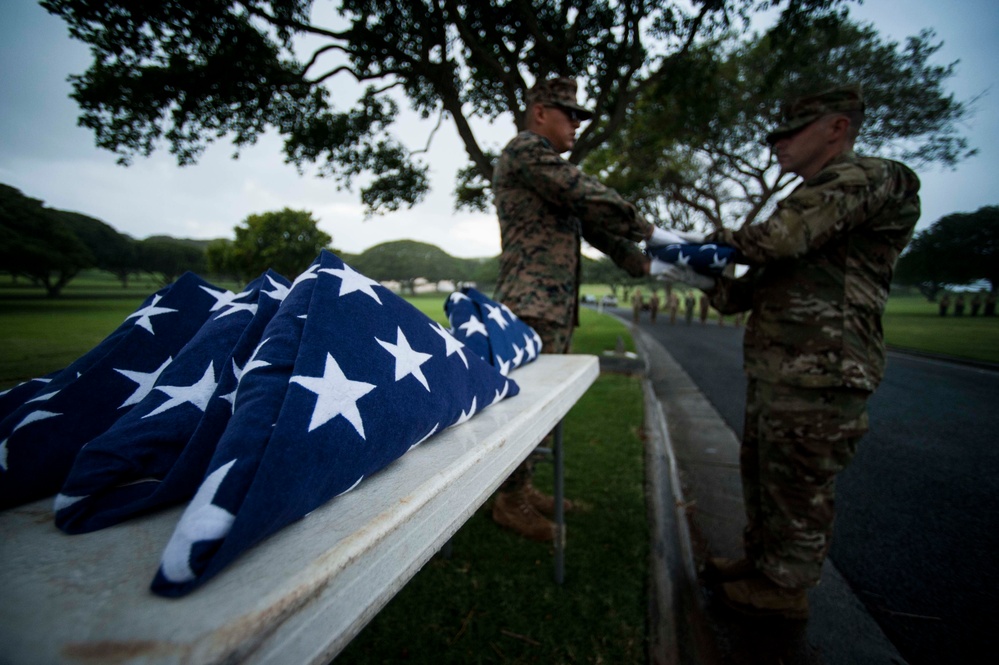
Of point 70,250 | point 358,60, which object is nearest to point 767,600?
point 70,250

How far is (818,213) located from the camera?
147cm

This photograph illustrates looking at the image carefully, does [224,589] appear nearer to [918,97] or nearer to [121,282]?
[121,282]

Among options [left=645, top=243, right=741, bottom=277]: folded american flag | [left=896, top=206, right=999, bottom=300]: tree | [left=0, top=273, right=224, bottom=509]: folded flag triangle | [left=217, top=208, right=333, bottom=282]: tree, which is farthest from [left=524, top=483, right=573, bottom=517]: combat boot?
[left=217, top=208, right=333, bottom=282]: tree

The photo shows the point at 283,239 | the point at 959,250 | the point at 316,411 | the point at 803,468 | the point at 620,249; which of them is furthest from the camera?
the point at 283,239

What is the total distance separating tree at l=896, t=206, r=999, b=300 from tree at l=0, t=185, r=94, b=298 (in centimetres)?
958

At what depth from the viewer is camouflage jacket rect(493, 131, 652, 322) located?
2.02m

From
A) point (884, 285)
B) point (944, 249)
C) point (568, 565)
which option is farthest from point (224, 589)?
point (944, 249)

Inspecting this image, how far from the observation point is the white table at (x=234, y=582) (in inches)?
14.0

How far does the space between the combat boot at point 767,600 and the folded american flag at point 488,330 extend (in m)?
1.37

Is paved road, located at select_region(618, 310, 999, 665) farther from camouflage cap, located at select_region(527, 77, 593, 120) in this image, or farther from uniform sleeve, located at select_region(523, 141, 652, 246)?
camouflage cap, located at select_region(527, 77, 593, 120)

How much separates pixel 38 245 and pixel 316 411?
8.04ft

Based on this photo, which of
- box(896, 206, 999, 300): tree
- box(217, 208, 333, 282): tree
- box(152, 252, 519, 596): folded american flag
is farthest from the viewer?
box(217, 208, 333, 282): tree

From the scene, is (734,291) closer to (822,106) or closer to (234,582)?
(822,106)

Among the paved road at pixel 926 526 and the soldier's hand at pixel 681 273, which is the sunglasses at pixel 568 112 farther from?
the paved road at pixel 926 526
